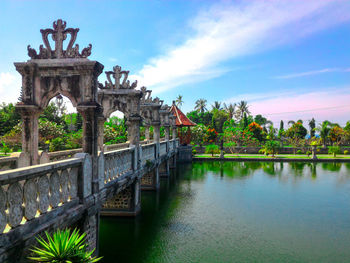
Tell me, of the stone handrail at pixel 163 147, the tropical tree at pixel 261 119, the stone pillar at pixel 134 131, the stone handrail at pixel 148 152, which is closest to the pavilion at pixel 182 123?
the stone handrail at pixel 163 147

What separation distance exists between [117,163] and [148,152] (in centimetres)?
529

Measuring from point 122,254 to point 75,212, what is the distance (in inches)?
138

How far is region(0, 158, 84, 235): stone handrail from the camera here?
399 centimetres

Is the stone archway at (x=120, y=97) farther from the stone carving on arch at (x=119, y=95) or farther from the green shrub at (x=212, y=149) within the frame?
the green shrub at (x=212, y=149)

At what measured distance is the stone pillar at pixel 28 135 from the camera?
7141 millimetres

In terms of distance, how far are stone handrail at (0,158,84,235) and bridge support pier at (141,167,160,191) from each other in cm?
1117

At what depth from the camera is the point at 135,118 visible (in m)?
11.4

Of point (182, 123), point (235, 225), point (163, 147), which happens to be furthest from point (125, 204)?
point (182, 123)

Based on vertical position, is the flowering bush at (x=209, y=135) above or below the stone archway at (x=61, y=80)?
below

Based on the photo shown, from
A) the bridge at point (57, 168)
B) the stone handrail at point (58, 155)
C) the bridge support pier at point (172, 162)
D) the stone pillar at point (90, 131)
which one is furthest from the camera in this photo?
the bridge support pier at point (172, 162)

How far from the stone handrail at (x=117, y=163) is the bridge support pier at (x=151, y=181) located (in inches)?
245

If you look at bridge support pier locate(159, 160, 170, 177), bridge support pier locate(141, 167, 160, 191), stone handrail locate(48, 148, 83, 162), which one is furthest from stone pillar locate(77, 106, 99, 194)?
bridge support pier locate(159, 160, 170, 177)

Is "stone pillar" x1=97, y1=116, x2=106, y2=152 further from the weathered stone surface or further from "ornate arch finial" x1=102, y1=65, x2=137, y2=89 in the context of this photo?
the weathered stone surface

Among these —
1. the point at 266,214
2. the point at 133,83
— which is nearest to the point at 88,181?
the point at 133,83
